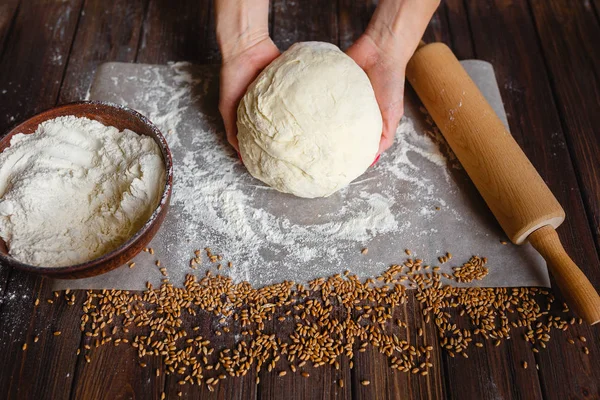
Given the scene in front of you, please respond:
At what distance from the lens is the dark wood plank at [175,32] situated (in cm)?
225

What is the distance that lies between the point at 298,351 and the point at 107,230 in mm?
746

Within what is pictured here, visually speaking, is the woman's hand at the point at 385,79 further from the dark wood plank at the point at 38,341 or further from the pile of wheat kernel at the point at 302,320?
the dark wood plank at the point at 38,341

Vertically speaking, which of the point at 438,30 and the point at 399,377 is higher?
the point at 438,30

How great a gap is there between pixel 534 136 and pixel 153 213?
1552 mm

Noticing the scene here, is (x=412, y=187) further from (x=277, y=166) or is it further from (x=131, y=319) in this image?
(x=131, y=319)

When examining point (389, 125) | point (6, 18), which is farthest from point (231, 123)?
point (6, 18)

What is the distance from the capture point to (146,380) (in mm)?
1533

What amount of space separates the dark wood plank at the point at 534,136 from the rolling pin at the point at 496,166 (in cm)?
18

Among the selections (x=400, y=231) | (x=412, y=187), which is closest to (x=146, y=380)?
(x=400, y=231)

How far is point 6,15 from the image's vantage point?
2.39 meters

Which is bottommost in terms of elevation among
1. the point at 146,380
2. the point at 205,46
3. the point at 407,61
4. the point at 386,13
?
the point at 146,380

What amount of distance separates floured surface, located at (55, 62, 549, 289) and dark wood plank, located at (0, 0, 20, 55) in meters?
0.95

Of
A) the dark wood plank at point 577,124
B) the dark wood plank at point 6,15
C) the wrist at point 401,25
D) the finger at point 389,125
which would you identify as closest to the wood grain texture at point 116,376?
the finger at point 389,125

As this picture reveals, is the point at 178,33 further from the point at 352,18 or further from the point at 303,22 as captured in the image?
the point at 352,18
